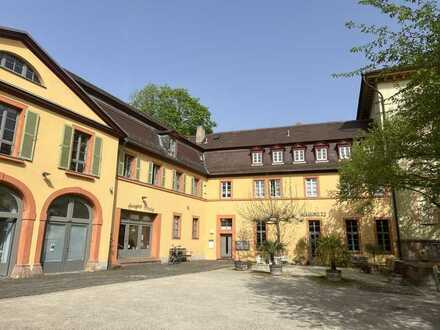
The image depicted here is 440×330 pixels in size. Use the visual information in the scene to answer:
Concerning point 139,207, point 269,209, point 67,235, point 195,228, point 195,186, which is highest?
point 195,186

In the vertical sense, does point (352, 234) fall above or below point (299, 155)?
below

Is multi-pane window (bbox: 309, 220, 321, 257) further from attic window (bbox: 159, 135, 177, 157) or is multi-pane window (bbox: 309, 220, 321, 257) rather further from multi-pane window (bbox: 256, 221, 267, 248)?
attic window (bbox: 159, 135, 177, 157)

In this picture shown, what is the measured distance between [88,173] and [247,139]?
1600 centimetres

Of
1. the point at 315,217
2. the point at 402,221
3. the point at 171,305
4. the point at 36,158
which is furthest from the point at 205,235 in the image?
the point at 171,305

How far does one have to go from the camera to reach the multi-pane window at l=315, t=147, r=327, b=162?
23900 mm

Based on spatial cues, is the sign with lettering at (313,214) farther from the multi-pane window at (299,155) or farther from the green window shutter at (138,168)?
the green window shutter at (138,168)

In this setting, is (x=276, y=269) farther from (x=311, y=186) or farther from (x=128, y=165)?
(x=128, y=165)

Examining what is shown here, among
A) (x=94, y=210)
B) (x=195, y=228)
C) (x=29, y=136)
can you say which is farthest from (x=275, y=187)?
(x=29, y=136)

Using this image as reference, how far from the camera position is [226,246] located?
24953mm

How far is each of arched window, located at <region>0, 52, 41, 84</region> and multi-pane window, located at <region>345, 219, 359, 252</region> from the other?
19913mm

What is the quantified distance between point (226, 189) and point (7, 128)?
1651 cm

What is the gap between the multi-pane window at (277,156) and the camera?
24922 millimetres

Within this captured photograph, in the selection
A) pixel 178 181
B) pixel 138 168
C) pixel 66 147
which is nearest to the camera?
pixel 66 147

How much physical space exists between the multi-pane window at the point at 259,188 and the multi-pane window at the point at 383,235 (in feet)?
26.5
